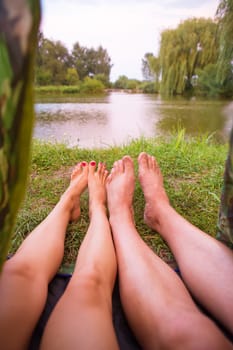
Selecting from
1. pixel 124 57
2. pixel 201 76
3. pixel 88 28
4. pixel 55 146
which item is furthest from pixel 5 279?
pixel 201 76

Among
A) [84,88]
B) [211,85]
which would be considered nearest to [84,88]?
[84,88]

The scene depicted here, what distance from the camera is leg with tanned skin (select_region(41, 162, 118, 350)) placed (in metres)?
0.35

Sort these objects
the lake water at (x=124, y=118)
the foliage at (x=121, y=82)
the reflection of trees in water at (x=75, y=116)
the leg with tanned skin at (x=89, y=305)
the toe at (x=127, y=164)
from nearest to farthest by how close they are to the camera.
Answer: the leg with tanned skin at (x=89, y=305)
the toe at (x=127, y=164)
the lake water at (x=124, y=118)
the reflection of trees in water at (x=75, y=116)
the foliage at (x=121, y=82)

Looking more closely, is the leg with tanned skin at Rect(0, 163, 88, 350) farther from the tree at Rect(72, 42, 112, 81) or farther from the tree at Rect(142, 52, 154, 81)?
the tree at Rect(142, 52, 154, 81)

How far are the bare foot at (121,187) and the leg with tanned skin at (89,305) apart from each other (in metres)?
0.18

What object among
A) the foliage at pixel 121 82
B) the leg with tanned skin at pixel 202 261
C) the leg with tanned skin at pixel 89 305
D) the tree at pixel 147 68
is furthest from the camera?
the tree at pixel 147 68

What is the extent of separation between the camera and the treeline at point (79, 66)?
2.56 meters

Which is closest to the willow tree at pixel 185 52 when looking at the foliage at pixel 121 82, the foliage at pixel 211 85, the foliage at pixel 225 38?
the foliage at pixel 211 85

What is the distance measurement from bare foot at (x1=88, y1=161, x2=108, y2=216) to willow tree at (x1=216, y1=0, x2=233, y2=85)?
1.73 meters

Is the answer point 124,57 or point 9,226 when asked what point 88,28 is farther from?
point 9,226

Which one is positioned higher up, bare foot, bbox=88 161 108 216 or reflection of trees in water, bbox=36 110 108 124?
reflection of trees in water, bbox=36 110 108 124

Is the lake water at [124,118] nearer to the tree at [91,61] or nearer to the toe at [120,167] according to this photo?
the tree at [91,61]

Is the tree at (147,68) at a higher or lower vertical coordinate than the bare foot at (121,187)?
higher

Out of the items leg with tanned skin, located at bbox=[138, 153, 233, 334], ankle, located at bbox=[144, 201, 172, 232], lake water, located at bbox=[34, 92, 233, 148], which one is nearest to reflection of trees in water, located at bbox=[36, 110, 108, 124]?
lake water, located at bbox=[34, 92, 233, 148]
